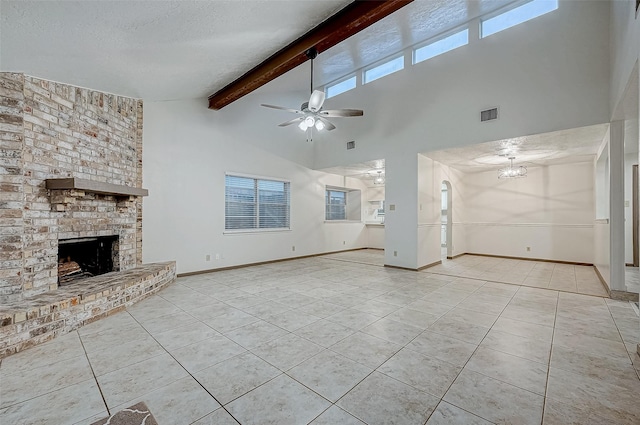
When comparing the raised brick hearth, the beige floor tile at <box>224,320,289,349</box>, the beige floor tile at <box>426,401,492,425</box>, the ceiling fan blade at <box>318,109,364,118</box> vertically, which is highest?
the ceiling fan blade at <box>318,109,364,118</box>

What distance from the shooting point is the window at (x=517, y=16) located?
4160 millimetres

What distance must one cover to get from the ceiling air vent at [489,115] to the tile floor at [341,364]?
2931mm

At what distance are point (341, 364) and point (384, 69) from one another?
6.20m

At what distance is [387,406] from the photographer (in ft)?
5.21

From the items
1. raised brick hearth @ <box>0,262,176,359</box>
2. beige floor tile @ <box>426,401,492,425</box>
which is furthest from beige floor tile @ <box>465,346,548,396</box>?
raised brick hearth @ <box>0,262,176,359</box>

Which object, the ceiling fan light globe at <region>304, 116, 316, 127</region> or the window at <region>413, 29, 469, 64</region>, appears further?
the window at <region>413, 29, 469, 64</region>

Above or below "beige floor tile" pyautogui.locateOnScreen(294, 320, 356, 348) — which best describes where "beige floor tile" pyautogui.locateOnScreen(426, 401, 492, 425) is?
above

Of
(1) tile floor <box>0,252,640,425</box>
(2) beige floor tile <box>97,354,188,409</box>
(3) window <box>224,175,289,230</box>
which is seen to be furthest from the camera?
(3) window <box>224,175,289,230</box>

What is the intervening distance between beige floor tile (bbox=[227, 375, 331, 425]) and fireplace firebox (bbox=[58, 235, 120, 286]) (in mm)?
3369

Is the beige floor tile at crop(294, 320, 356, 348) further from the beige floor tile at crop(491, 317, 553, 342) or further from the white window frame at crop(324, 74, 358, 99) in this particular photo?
the white window frame at crop(324, 74, 358, 99)

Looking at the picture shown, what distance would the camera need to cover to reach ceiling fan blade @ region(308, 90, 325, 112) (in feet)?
12.2

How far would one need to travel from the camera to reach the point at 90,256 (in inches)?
156

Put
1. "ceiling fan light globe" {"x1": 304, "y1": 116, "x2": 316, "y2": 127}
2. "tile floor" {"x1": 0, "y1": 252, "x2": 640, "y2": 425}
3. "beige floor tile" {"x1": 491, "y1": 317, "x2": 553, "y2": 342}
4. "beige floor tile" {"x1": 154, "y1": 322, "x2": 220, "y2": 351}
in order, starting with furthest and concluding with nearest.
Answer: "ceiling fan light globe" {"x1": 304, "y1": 116, "x2": 316, "y2": 127} → "beige floor tile" {"x1": 491, "y1": 317, "x2": 553, "y2": 342} → "beige floor tile" {"x1": 154, "y1": 322, "x2": 220, "y2": 351} → "tile floor" {"x1": 0, "y1": 252, "x2": 640, "y2": 425}

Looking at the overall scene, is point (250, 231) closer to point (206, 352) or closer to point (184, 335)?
point (184, 335)
